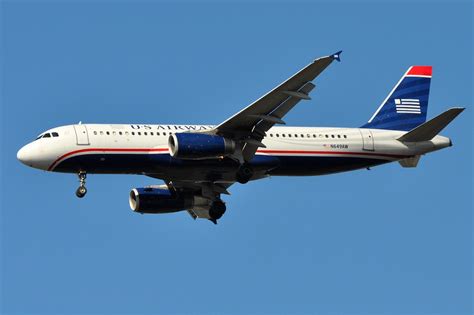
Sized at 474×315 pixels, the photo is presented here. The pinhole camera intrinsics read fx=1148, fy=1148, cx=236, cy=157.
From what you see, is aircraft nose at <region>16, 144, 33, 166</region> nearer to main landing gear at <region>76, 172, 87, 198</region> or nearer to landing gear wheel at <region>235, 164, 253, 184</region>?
main landing gear at <region>76, 172, 87, 198</region>

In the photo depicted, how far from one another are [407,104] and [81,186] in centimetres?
1912

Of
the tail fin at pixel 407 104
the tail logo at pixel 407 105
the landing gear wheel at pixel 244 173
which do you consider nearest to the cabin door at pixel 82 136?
the landing gear wheel at pixel 244 173

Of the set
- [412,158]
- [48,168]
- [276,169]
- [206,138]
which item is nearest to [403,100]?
[412,158]

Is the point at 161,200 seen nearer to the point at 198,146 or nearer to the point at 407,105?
the point at 198,146

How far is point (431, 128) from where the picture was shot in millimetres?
58781

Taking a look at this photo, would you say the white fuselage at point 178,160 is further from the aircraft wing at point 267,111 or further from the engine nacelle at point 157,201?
the engine nacelle at point 157,201

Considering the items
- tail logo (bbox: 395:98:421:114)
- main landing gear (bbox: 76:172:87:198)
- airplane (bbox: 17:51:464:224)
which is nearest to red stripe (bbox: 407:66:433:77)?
tail logo (bbox: 395:98:421:114)

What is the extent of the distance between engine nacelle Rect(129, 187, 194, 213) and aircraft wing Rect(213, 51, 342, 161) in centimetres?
703

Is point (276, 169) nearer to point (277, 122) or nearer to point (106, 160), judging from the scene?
point (277, 122)

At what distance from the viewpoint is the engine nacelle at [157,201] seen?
202 ft

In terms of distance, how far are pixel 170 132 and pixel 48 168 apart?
20.2 ft

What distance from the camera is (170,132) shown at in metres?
56.4

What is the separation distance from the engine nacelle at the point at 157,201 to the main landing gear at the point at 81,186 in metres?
6.47

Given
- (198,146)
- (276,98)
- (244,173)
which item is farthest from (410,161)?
(198,146)
